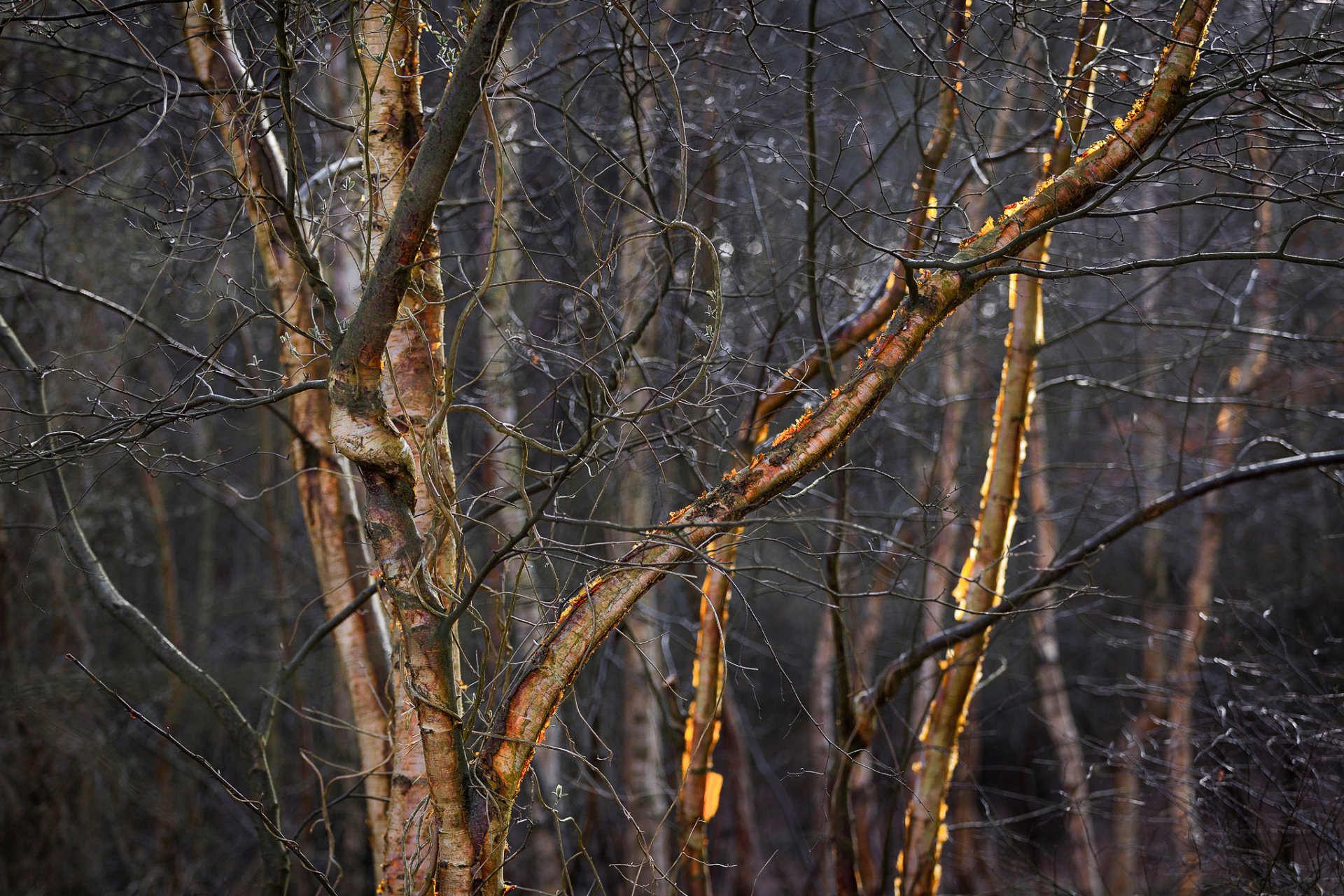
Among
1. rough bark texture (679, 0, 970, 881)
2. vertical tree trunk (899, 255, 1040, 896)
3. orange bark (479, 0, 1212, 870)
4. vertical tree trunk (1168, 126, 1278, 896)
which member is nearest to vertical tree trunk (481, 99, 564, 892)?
rough bark texture (679, 0, 970, 881)

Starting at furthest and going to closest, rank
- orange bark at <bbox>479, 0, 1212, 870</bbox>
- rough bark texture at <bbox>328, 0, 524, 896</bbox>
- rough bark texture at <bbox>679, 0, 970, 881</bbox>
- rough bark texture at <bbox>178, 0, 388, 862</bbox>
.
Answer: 1. rough bark texture at <bbox>679, 0, 970, 881</bbox>
2. rough bark texture at <bbox>178, 0, 388, 862</bbox>
3. orange bark at <bbox>479, 0, 1212, 870</bbox>
4. rough bark texture at <bbox>328, 0, 524, 896</bbox>

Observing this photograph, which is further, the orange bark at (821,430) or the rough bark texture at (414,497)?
the orange bark at (821,430)

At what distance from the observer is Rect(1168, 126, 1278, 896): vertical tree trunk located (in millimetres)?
4031

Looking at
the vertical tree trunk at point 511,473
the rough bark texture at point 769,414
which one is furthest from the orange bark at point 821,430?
→ the vertical tree trunk at point 511,473

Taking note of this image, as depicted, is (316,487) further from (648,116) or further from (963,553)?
(963,553)

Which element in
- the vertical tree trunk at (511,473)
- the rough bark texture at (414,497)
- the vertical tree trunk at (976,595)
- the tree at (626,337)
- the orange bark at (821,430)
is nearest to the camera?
the rough bark texture at (414,497)

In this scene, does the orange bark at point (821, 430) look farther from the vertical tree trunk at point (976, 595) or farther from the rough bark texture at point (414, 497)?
the vertical tree trunk at point (976, 595)

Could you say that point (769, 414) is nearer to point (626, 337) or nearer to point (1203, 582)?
point (626, 337)

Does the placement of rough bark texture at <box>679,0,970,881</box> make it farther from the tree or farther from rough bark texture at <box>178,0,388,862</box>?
rough bark texture at <box>178,0,388,862</box>

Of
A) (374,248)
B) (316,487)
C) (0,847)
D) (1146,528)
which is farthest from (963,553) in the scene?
(0,847)

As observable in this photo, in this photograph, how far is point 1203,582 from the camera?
8102 mm

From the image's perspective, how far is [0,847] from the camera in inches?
297

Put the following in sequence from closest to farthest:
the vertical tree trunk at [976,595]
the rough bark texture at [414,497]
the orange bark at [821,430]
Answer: the rough bark texture at [414,497]
the orange bark at [821,430]
the vertical tree trunk at [976,595]

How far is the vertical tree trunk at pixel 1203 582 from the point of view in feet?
13.2
